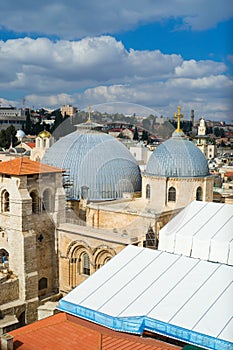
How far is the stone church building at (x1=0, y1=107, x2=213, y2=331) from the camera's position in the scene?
14.0 m

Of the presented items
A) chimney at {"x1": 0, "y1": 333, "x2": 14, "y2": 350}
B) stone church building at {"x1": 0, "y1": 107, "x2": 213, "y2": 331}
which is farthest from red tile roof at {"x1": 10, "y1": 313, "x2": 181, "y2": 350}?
stone church building at {"x1": 0, "y1": 107, "x2": 213, "y2": 331}

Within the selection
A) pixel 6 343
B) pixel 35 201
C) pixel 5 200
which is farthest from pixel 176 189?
pixel 6 343

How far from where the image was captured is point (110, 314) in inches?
335

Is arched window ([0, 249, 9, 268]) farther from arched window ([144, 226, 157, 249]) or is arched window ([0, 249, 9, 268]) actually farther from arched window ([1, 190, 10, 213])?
arched window ([144, 226, 157, 249])

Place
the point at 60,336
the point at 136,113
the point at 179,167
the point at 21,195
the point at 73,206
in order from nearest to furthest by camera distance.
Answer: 1. the point at 60,336
2. the point at 136,113
3. the point at 21,195
4. the point at 179,167
5. the point at 73,206

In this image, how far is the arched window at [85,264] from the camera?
1475cm

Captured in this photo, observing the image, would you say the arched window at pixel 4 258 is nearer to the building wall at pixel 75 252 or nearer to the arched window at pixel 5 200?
the arched window at pixel 5 200

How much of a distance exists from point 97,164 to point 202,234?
656cm

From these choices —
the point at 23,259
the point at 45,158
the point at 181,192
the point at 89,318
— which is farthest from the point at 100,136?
the point at 89,318

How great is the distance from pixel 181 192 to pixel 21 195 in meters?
5.66

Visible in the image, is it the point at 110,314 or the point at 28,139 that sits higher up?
the point at 28,139

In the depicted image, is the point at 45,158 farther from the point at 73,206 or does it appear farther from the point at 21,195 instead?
the point at 21,195

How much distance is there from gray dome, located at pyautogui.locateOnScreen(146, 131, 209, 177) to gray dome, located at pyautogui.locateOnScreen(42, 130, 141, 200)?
132 cm

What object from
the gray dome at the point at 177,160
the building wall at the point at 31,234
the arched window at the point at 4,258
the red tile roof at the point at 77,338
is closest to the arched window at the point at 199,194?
the gray dome at the point at 177,160
